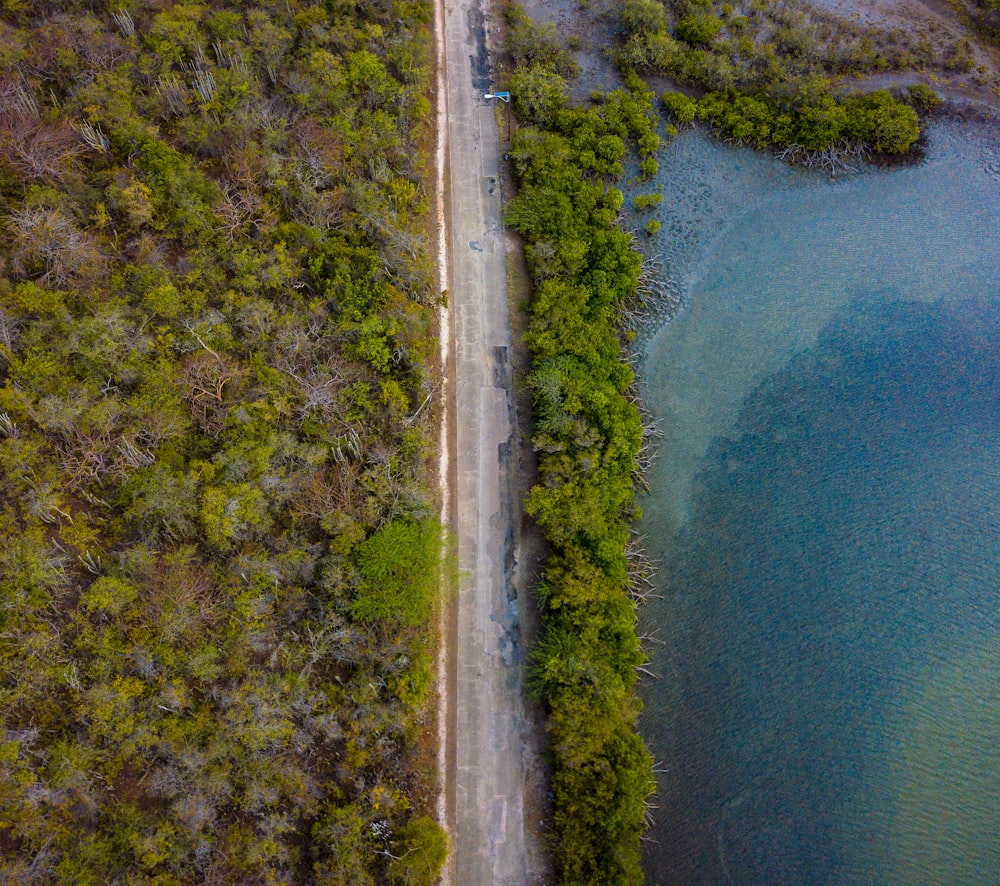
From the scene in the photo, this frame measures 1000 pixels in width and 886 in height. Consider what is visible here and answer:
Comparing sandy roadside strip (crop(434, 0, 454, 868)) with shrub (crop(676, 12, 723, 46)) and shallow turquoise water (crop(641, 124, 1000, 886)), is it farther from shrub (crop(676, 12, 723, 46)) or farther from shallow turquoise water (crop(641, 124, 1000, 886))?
shrub (crop(676, 12, 723, 46))

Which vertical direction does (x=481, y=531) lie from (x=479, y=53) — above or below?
below

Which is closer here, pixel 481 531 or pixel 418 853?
pixel 418 853

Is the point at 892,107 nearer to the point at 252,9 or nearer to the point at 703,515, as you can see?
the point at 703,515

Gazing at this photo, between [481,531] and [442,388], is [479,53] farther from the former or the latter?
[481,531]

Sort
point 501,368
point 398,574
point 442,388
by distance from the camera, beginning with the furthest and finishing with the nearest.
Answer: point 501,368 → point 442,388 → point 398,574

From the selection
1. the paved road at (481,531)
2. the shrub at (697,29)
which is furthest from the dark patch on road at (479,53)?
the shrub at (697,29)

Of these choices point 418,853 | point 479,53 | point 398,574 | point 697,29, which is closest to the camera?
point 418,853

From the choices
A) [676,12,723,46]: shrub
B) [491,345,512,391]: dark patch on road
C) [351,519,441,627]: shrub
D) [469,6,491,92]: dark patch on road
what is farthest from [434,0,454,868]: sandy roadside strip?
[676,12,723,46]: shrub

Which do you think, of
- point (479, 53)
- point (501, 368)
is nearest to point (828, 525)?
point (501, 368)
